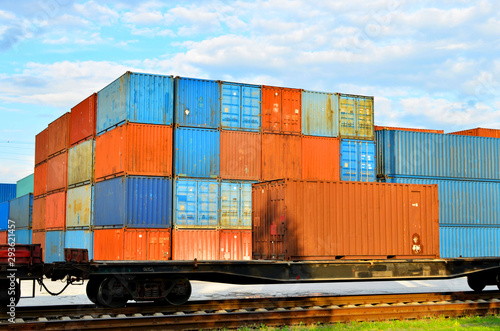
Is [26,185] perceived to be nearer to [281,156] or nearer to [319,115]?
[281,156]

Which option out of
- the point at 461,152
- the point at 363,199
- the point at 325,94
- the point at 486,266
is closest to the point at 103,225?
the point at 325,94

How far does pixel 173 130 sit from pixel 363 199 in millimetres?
13608

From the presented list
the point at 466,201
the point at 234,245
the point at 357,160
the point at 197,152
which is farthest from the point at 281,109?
the point at 466,201

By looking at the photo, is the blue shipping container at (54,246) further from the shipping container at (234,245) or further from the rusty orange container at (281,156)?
the rusty orange container at (281,156)

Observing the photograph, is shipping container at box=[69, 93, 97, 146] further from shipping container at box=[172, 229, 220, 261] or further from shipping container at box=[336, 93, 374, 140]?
shipping container at box=[336, 93, 374, 140]

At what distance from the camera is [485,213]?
3434cm

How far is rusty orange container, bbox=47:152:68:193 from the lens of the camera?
3691cm

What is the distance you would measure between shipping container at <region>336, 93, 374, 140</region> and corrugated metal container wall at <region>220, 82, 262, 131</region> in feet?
16.9

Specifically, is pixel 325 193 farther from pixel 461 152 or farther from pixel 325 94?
pixel 461 152

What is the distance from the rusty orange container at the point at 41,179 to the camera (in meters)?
42.8

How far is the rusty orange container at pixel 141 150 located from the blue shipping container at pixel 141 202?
1.37 feet

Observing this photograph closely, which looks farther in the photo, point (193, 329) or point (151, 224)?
point (151, 224)

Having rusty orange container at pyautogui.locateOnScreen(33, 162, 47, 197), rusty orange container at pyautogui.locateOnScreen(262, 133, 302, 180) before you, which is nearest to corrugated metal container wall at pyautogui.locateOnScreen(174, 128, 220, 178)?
rusty orange container at pyautogui.locateOnScreen(262, 133, 302, 180)

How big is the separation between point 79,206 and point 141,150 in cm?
859
